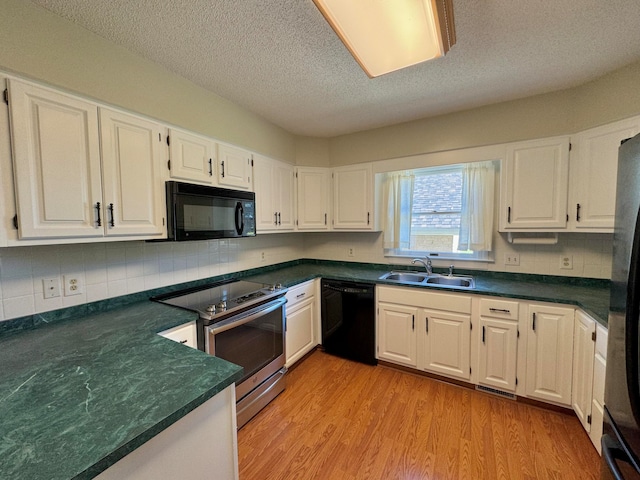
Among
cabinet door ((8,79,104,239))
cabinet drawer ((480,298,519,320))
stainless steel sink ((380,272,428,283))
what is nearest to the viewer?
cabinet door ((8,79,104,239))

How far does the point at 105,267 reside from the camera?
1.77 meters

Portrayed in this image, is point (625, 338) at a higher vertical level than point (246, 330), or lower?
higher

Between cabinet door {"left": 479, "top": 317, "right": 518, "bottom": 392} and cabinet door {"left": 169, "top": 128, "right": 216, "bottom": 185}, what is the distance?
99.5 inches

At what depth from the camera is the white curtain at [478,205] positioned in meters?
2.60

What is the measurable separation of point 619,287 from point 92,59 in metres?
2.68

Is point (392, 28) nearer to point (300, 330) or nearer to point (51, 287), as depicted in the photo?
point (51, 287)

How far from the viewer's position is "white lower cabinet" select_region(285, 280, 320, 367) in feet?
8.32

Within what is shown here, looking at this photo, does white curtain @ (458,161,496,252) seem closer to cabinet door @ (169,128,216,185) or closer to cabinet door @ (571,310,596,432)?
cabinet door @ (571,310,596,432)

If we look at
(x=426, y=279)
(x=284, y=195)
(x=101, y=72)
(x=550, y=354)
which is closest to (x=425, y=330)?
(x=426, y=279)

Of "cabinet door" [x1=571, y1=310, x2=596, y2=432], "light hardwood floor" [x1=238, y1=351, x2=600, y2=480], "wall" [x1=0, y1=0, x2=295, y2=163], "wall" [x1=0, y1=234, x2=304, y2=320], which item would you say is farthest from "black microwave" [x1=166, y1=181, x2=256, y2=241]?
"cabinet door" [x1=571, y1=310, x2=596, y2=432]

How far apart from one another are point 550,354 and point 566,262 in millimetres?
859

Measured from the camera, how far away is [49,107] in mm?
1308

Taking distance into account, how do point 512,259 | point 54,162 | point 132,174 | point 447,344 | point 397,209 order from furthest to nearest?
point 397,209, point 512,259, point 447,344, point 132,174, point 54,162

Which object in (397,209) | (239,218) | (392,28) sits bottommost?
(239,218)
